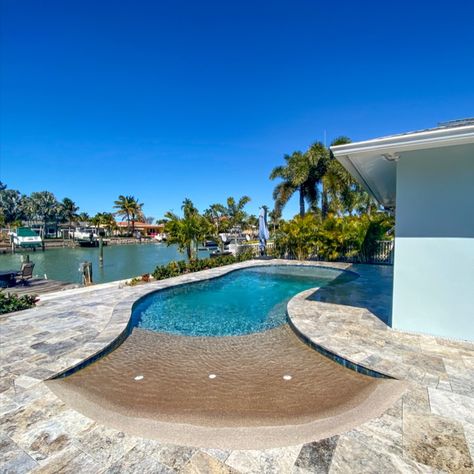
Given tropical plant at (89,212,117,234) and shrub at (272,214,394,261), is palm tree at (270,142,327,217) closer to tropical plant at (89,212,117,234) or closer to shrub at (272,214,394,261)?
shrub at (272,214,394,261)

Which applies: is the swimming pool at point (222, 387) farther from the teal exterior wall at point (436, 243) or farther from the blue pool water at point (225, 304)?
the teal exterior wall at point (436, 243)

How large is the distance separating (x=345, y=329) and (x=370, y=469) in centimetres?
307

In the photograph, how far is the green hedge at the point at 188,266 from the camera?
1061 cm

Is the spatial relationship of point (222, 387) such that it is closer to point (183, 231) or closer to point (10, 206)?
point (183, 231)

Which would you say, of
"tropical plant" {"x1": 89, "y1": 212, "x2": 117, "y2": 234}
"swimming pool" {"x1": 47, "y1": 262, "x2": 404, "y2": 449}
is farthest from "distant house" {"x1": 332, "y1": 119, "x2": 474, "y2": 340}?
"tropical plant" {"x1": 89, "y1": 212, "x2": 117, "y2": 234}

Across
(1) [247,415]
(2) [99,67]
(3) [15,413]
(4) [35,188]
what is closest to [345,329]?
(1) [247,415]

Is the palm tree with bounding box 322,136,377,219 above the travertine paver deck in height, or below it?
above

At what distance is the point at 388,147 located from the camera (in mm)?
4043

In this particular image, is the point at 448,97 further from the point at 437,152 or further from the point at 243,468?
the point at 243,468

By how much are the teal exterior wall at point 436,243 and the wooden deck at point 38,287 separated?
35.7ft

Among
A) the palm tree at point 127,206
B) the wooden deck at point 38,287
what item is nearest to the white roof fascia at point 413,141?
the wooden deck at point 38,287

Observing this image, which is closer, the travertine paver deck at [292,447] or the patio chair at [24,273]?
the travertine paver deck at [292,447]

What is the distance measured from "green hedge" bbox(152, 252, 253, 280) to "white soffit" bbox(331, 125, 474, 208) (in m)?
8.03

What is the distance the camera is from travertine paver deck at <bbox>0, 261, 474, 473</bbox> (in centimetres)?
201
